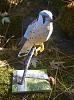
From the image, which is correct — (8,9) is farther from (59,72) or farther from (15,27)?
(59,72)

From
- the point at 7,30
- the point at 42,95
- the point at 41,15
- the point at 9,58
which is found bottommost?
the point at 42,95

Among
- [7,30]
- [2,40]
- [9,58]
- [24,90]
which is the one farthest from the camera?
[7,30]

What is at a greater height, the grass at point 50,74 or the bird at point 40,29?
the bird at point 40,29

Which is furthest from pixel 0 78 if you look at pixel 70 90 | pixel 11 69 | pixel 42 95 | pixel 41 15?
pixel 41 15

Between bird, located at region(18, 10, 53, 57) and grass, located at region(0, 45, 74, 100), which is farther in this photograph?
grass, located at region(0, 45, 74, 100)

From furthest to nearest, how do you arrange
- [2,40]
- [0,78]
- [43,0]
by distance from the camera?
1. [43,0]
2. [2,40]
3. [0,78]

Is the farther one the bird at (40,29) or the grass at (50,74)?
the grass at (50,74)

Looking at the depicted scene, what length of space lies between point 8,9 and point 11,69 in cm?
69

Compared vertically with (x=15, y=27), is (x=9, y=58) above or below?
below

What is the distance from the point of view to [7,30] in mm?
1931

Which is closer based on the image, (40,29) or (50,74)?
(40,29)

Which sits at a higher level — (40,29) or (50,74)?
(40,29)

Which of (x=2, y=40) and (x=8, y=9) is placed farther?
(x=8, y=9)

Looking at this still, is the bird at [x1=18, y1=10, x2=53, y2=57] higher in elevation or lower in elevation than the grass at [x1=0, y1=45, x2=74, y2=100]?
higher
